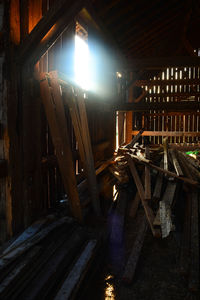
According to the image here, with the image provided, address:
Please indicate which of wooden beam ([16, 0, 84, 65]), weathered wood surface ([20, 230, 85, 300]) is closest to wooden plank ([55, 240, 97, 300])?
weathered wood surface ([20, 230, 85, 300])

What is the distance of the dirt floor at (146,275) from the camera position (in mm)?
2926

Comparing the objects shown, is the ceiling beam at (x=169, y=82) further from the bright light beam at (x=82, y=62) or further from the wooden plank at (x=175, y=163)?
the bright light beam at (x=82, y=62)

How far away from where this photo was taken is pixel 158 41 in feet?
37.0

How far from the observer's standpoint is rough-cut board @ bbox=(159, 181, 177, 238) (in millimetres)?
3432

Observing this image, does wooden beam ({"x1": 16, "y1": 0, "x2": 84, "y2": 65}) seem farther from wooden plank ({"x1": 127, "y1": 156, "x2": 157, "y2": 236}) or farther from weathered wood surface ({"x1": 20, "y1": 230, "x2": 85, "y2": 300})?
wooden plank ({"x1": 127, "y1": 156, "x2": 157, "y2": 236})

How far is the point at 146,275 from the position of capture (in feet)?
10.7

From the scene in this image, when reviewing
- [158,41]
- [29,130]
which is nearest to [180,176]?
[29,130]

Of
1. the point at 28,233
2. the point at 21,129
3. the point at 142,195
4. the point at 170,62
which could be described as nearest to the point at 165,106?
the point at 170,62

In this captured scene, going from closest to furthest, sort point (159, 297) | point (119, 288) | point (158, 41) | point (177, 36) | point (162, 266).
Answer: point (159, 297), point (119, 288), point (162, 266), point (158, 41), point (177, 36)

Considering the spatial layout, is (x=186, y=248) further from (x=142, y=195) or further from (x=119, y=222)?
(x=142, y=195)

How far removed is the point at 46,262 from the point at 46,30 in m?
2.68

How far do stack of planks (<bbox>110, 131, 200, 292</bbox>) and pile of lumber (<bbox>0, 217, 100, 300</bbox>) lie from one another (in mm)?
703

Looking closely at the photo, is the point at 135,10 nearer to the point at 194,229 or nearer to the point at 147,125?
the point at 194,229

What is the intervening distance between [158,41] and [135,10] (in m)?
4.91
